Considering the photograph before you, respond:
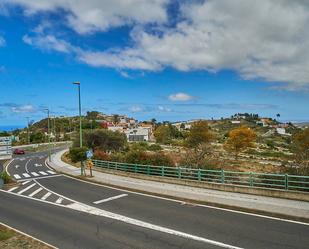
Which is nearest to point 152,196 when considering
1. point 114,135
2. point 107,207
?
point 107,207

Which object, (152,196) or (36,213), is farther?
(152,196)

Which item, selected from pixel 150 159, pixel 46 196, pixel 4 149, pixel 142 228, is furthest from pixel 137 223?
pixel 150 159

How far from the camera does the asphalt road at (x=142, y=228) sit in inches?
418

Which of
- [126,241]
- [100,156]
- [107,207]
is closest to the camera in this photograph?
[126,241]

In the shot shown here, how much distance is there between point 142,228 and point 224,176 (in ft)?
26.4

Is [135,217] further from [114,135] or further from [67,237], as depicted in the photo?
[114,135]

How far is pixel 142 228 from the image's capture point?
12422 millimetres

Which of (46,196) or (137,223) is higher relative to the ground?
(137,223)

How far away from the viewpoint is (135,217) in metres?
14.1

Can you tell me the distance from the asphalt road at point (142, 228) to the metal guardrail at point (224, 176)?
3745mm

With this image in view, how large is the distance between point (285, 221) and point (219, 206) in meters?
3.40

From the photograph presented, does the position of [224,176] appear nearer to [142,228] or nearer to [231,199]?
[231,199]

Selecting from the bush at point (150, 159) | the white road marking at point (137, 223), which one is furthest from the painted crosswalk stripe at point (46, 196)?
the bush at point (150, 159)

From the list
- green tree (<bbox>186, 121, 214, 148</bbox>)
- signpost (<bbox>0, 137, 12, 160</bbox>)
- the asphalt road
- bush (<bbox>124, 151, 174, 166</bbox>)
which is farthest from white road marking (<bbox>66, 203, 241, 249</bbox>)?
green tree (<bbox>186, 121, 214, 148</bbox>)
